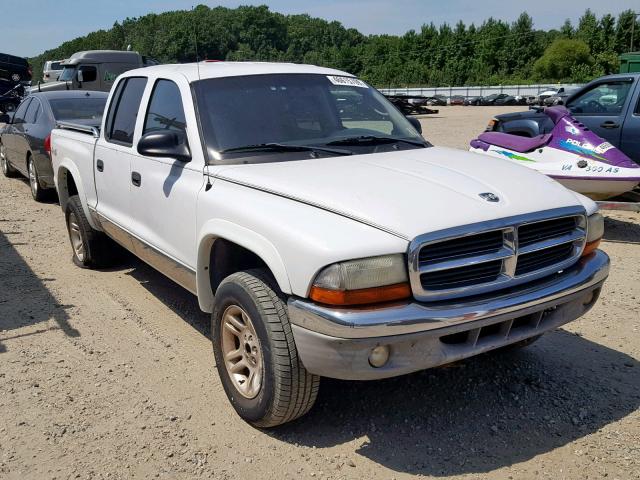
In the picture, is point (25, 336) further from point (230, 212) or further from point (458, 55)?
point (458, 55)

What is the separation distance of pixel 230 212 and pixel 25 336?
7.89 ft

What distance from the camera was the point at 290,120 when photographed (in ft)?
13.8

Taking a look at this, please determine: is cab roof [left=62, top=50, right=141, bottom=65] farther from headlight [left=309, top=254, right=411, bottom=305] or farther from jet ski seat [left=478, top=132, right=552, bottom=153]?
headlight [left=309, top=254, right=411, bottom=305]

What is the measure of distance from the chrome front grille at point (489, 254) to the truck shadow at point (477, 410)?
2.44ft

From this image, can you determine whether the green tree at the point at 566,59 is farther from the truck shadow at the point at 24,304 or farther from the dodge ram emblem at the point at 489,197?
the dodge ram emblem at the point at 489,197

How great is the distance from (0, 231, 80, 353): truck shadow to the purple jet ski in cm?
559

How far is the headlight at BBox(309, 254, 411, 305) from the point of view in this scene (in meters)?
2.80

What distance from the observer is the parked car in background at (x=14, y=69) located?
82.9ft

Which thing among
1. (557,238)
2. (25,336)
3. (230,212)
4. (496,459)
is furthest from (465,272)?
(25,336)

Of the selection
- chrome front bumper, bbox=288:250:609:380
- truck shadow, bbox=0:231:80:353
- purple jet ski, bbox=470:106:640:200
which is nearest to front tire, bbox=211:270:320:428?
chrome front bumper, bbox=288:250:609:380

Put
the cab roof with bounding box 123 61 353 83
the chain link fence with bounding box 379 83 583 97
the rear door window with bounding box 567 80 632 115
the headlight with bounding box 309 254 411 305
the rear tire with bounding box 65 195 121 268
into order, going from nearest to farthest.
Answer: the headlight with bounding box 309 254 411 305
the cab roof with bounding box 123 61 353 83
the rear tire with bounding box 65 195 121 268
the rear door window with bounding box 567 80 632 115
the chain link fence with bounding box 379 83 583 97

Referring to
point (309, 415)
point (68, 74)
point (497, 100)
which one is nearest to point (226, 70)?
point (309, 415)

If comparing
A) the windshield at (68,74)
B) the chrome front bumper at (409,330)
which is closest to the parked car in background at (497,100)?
A: the windshield at (68,74)

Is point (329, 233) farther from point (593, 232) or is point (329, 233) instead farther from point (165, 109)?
point (165, 109)
